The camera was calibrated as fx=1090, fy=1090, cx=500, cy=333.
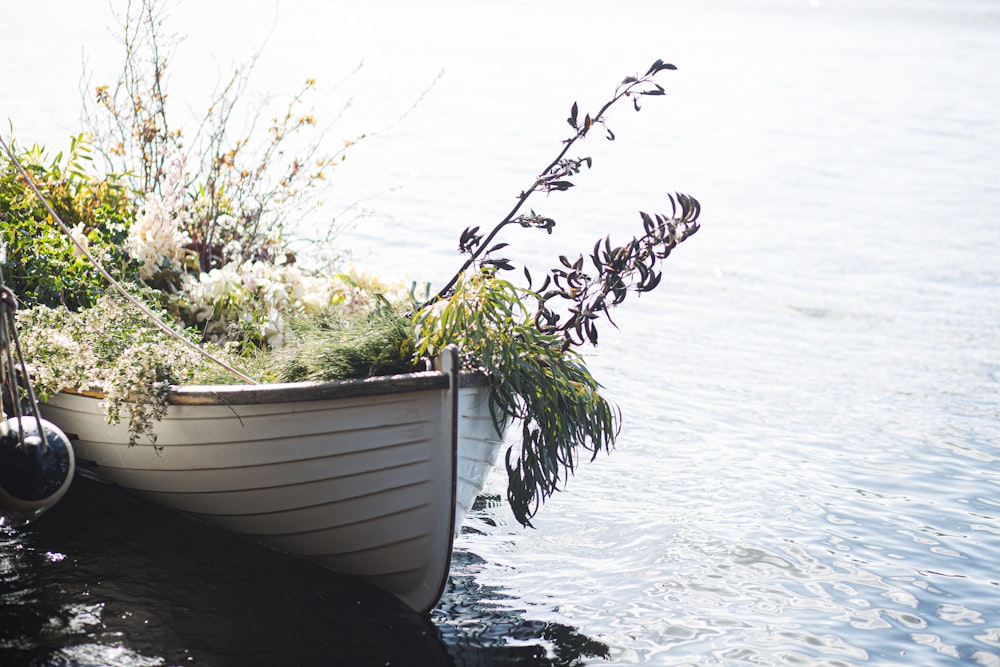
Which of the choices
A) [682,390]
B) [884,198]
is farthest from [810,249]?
[682,390]

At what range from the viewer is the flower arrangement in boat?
178 inches

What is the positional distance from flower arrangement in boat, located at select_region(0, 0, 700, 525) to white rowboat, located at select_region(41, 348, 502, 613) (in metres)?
0.19

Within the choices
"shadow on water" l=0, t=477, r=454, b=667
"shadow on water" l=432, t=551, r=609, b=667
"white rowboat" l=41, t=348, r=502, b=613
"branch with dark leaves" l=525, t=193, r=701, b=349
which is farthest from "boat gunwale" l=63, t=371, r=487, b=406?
"shadow on water" l=432, t=551, r=609, b=667

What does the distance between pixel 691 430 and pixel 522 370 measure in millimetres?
3695

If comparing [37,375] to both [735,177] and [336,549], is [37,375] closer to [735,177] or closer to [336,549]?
[336,549]

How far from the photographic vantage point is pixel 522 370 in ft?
14.8

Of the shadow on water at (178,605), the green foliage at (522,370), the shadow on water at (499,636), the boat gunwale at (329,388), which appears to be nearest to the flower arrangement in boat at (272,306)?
the green foliage at (522,370)

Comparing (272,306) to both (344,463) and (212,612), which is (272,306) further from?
(212,612)

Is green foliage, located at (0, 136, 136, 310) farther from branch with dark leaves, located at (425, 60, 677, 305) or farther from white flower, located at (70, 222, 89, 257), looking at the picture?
branch with dark leaves, located at (425, 60, 677, 305)

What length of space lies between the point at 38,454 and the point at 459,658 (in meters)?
1.85

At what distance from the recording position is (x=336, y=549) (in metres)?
4.78

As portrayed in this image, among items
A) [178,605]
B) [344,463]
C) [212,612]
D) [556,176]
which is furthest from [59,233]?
[556,176]

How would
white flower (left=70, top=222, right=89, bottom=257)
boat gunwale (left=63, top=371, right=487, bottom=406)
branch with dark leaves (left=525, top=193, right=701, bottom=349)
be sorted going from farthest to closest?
1. white flower (left=70, top=222, right=89, bottom=257)
2. branch with dark leaves (left=525, top=193, right=701, bottom=349)
3. boat gunwale (left=63, top=371, right=487, bottom=406)

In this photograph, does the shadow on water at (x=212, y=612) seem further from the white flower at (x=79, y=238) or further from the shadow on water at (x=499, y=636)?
the white flower at (x=79, y=238)
